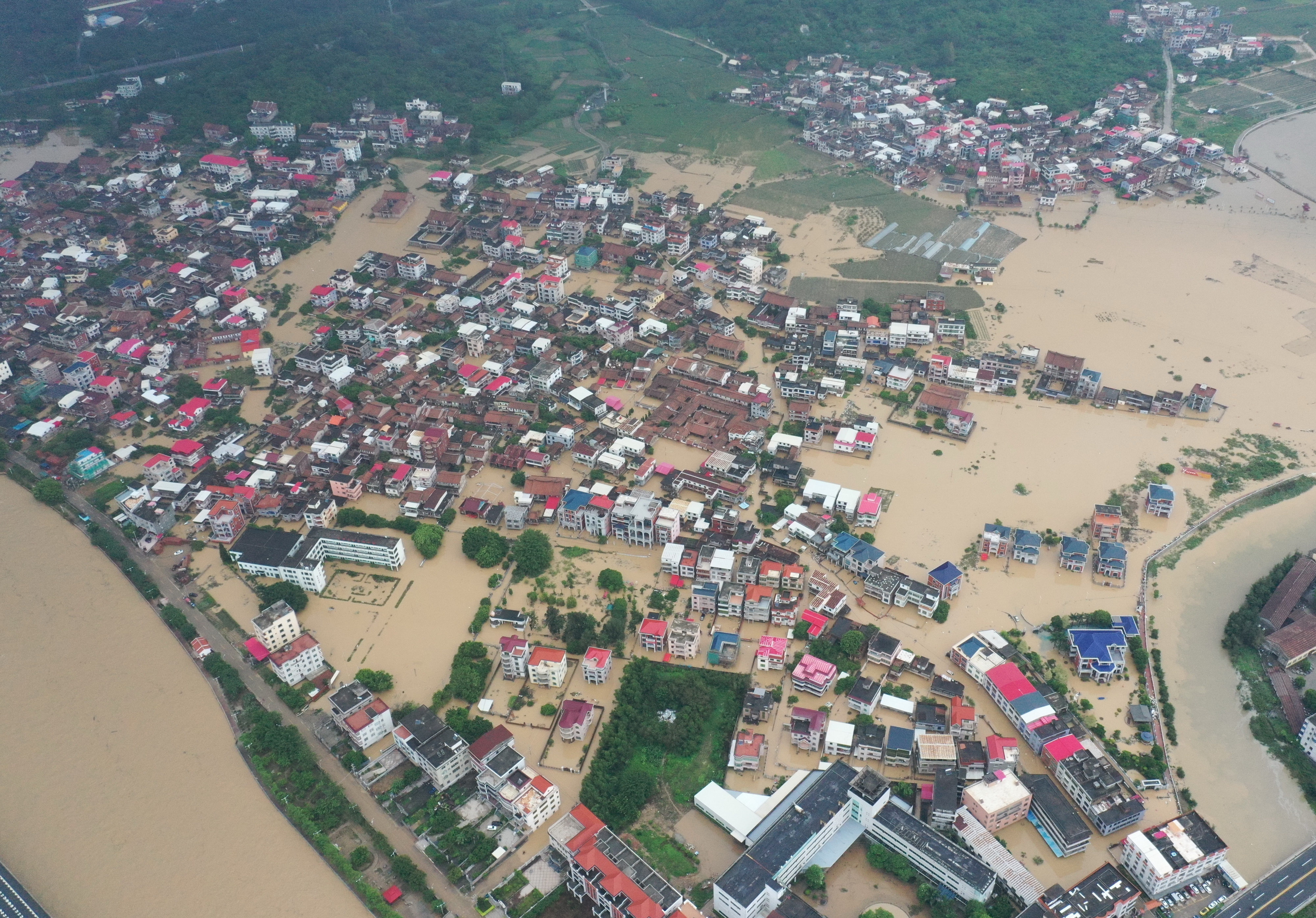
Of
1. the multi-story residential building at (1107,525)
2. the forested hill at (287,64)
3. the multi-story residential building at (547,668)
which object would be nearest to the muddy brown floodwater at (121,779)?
the multi-story residential building at (547,668)

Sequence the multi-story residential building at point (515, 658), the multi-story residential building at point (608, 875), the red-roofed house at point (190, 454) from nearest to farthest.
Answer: the multi-story residential building at point (608, 875)
the multi-story residential building at point (515, 658)
the red-roofed house at point (190, 454)

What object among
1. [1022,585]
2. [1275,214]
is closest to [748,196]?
[1275,214]

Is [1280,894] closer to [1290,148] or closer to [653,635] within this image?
[653,635]

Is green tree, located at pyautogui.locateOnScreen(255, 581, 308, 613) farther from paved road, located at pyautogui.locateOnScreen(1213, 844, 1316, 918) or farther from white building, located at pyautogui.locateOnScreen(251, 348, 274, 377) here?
paved road, located at pyautogui.locateOnScreen(1213, 844, 1316, 918)

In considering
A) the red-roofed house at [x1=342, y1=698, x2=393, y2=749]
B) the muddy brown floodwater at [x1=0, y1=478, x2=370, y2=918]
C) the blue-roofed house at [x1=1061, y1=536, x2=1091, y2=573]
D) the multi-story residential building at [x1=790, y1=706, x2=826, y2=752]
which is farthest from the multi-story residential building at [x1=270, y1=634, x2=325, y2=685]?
the blue-roofed house at [x1=1061, y1=536, x2=1091, y2=573]

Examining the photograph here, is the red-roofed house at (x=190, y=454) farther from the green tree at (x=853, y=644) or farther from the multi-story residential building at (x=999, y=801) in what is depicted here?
the multi-story residential building at (x=999, y=801)

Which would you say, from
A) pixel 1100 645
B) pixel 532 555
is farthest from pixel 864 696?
pixel 532 555
